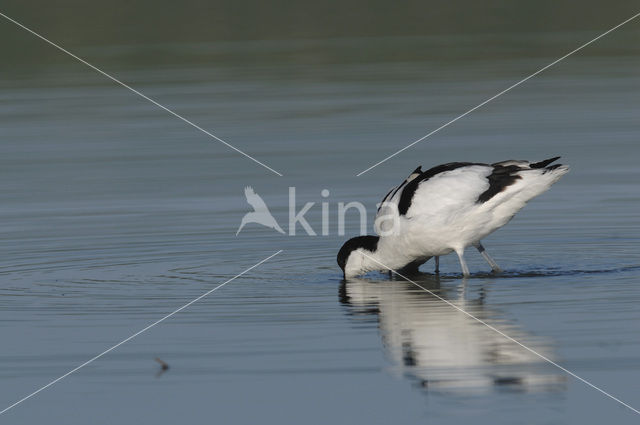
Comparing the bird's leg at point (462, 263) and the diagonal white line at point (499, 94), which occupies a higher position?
the diagonal white line at point (499, 94)

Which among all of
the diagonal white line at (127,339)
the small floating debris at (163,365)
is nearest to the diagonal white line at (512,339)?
the diagonal white line at (127,339)

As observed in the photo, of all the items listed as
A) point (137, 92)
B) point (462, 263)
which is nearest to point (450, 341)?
point (462, 263)

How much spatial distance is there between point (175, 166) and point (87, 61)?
14.8 meters

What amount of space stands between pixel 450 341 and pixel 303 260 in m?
4.04

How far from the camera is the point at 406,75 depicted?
29219 mm

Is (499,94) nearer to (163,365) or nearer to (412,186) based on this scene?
(412,186)

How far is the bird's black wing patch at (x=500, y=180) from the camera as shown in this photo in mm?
13039

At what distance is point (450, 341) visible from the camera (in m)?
10.5

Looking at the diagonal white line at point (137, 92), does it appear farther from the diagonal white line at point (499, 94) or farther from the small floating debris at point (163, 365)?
the small floating debris at point (163, 365)

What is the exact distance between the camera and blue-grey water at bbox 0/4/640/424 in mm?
9227

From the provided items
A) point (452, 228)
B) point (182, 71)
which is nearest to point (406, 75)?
point (182, 71)

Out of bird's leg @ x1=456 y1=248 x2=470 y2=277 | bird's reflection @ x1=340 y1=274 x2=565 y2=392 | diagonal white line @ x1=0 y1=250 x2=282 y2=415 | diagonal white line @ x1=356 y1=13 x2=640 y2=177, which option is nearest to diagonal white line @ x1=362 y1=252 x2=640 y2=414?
bird's reflection @ x1=340 y1=274 x2=565 y2=392

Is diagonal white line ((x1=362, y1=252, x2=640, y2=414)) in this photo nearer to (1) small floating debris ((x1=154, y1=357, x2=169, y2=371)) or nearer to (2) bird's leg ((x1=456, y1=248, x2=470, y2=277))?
(2) bird's leg ((x1=456, y1=248, x2=470, y2=277))

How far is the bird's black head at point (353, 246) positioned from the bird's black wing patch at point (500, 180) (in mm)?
1244
